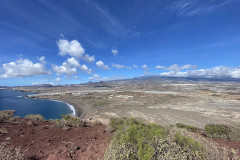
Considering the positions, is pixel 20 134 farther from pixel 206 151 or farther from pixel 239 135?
pixel 239 135

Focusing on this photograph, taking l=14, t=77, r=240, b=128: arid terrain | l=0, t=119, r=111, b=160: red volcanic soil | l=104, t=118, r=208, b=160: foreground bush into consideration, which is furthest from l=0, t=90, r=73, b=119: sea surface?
l=104, t=118, r=208, b=160: foreground bush

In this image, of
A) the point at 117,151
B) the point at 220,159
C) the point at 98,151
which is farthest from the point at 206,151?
the point at 98,151

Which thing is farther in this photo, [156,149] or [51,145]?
[51,145]

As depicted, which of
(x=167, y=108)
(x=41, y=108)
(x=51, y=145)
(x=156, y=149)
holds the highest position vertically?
(x=156, y=149)

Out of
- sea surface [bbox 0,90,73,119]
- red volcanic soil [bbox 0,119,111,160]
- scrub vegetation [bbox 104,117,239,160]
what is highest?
scrub vegetation [bbox 104,117,239,160]

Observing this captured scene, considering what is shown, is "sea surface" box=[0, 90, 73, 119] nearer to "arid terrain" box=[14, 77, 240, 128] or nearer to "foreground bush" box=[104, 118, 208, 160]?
"arid terrain" box=[14, 77, 240, 128]

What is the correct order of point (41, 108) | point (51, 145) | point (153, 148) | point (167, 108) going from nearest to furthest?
point (153, 148) < point (51, 145) < point (167, 108) < point (41, 108)

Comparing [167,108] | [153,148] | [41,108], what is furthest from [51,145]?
[41,108]

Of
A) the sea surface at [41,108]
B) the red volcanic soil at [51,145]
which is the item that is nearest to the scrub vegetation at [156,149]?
the red volcanic soil at [51,145]

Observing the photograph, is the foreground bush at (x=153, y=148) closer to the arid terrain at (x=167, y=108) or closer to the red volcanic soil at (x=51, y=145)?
the red volcanic soil at (x=51, y=145)

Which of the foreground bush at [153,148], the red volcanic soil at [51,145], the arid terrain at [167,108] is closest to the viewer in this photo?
the foreground bush at [153,148]

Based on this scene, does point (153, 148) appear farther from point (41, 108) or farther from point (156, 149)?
point (41, 108)
